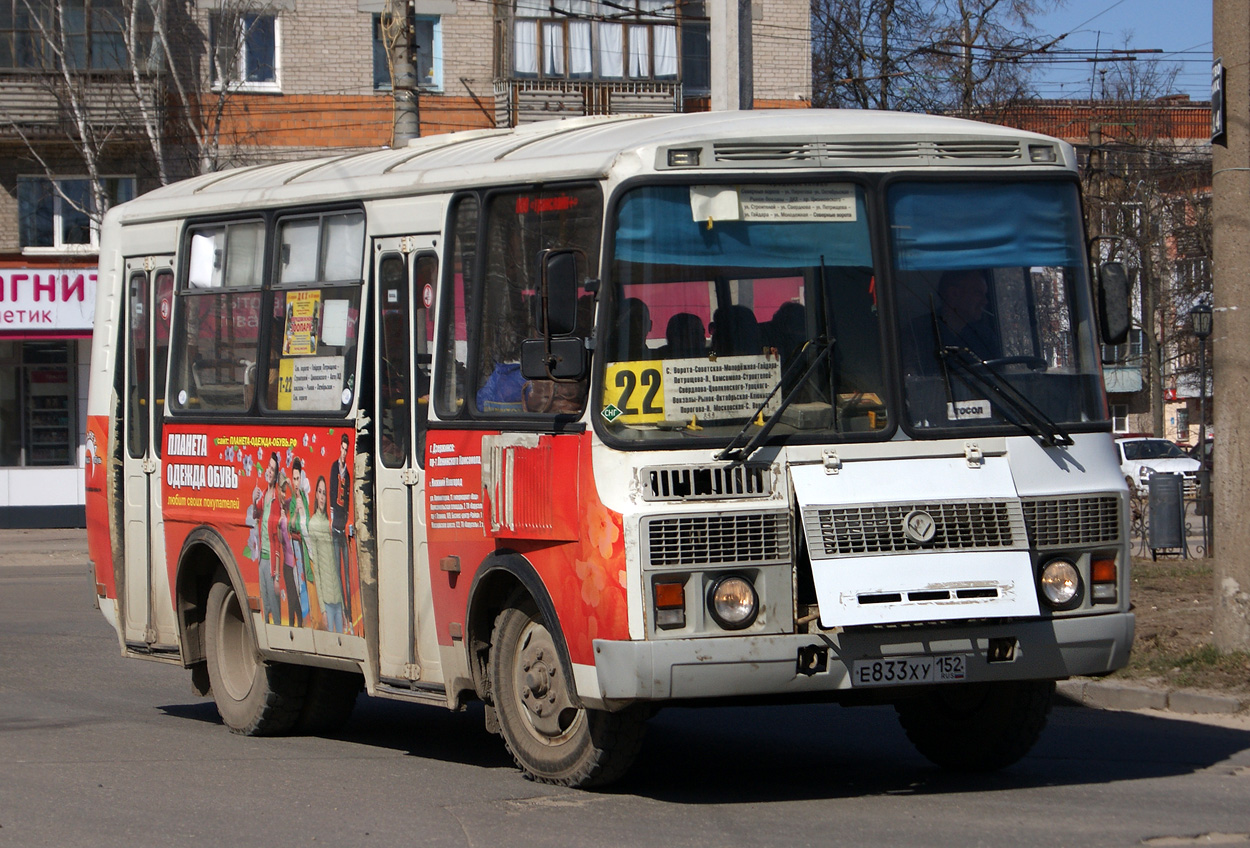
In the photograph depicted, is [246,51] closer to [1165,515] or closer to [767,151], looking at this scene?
[1165,515]

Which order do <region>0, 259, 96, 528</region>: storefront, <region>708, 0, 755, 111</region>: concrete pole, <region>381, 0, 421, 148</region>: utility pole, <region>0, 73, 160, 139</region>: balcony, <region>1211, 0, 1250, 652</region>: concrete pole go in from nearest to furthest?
<region>1211, 0, 1250, 652</region>: concrete pole < <region>708, 0, 755, 111</region>: concrete pole < <region>381, 0, 421, 148</region>: utility pole < <region>0, 259, 96, 528</region>: storefront < <region>0, 73, 160, 139</region>: balcony

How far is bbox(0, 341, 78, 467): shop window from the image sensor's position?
97.6 ft

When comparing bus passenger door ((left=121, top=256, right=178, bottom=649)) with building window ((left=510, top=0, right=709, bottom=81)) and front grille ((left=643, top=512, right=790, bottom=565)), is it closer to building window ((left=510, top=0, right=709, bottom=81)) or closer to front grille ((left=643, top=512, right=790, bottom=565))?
front grille ((left=643, top=512, right=790, bottom=565))

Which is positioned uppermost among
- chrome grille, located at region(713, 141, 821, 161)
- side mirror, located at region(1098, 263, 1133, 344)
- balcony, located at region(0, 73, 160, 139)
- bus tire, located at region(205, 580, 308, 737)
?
balcony, located at region(0, 73, 160, 139)

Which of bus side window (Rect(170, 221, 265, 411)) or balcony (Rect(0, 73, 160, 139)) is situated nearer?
bus side window (Rect(170, 221, 265, 411))

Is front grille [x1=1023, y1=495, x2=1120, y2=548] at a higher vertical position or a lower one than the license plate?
higher

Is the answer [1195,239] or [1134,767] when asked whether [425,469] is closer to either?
[1134,767]

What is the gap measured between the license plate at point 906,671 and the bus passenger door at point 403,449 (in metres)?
2.35

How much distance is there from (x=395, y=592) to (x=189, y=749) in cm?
166

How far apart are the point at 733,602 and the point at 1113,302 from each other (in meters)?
2.31

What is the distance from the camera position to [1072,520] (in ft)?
24.0

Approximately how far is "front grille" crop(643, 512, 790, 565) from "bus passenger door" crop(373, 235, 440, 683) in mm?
1889

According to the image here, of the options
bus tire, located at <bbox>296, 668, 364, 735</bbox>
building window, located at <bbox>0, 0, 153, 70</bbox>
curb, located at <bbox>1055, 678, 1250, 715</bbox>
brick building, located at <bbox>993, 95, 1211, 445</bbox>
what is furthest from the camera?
brick building, located at <bbox>993, 95, 1211, 445</bbox>

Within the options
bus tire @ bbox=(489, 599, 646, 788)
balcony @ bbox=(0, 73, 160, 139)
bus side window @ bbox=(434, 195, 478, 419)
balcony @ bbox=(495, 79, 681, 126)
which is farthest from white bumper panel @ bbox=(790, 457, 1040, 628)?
balcony @ bbox=(0, 73, 160, 139)
